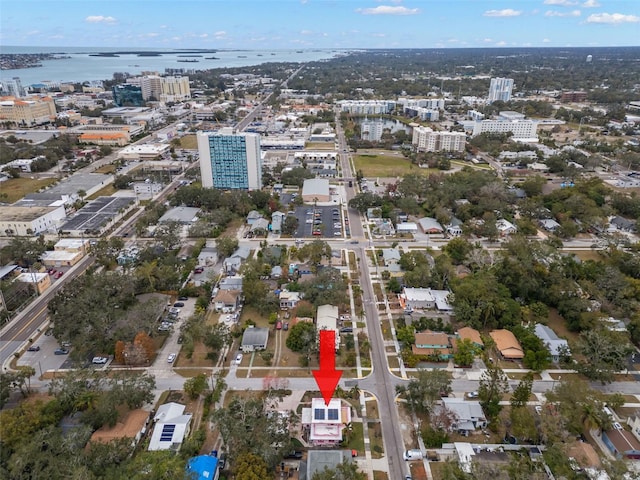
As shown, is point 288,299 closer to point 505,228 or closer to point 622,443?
point 622,443

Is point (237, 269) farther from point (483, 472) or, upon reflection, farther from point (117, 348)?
point (483, 472)

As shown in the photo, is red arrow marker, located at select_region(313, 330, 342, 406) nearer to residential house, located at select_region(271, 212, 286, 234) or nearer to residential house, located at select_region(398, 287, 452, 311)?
residential house, located at select_region(398, 287, 452, 311)

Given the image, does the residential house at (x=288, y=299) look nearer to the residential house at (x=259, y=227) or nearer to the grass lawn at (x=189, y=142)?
the residential house at (x=259, y=227)

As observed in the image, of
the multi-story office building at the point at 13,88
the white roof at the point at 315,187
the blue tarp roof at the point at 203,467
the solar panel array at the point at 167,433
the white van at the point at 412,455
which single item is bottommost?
the white van at the point at 412,455

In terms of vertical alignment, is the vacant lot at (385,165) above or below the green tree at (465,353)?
below

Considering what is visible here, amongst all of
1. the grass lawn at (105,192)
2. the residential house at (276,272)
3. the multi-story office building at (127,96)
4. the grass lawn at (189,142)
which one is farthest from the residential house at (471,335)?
the multi-story office building at (127,96)

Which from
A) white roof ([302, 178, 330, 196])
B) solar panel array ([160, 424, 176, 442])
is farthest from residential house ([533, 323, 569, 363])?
white roof ([302, 178, 330, 196])

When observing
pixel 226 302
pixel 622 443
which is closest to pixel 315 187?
pixel 226 302
